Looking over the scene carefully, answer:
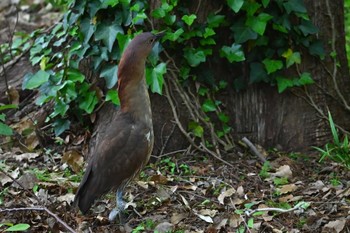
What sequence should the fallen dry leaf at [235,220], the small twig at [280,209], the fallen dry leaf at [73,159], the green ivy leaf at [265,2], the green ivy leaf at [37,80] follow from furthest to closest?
the green ivy leaf at [37,80] → the fallen dry leaf at [73,159] → the green ivy leaf at [265,2] → the fallen dry leaf at [235,220] → the small twig at [280,209]

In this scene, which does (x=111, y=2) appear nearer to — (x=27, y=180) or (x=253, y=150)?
(x=27, y=180)

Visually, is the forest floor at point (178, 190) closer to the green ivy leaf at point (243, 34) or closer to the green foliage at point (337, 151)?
the green foliage at point (337, 151)

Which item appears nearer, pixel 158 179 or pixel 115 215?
pixel 115 215

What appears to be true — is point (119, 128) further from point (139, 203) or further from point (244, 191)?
point (244, 191)

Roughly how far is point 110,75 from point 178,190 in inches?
49.5

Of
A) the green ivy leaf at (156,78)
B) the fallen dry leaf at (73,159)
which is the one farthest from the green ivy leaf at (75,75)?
the green ivy leaf at (156,78)

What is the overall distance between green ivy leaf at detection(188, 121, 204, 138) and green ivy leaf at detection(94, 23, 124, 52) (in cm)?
105

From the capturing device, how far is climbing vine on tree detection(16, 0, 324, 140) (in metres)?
6.53

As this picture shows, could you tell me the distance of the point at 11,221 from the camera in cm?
564

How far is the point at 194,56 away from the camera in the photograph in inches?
260

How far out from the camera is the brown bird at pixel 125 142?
5.62 metres

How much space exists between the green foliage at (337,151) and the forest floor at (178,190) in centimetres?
8

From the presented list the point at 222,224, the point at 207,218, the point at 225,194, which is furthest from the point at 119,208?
the point at 225,194

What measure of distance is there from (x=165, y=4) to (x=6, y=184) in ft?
6.98
